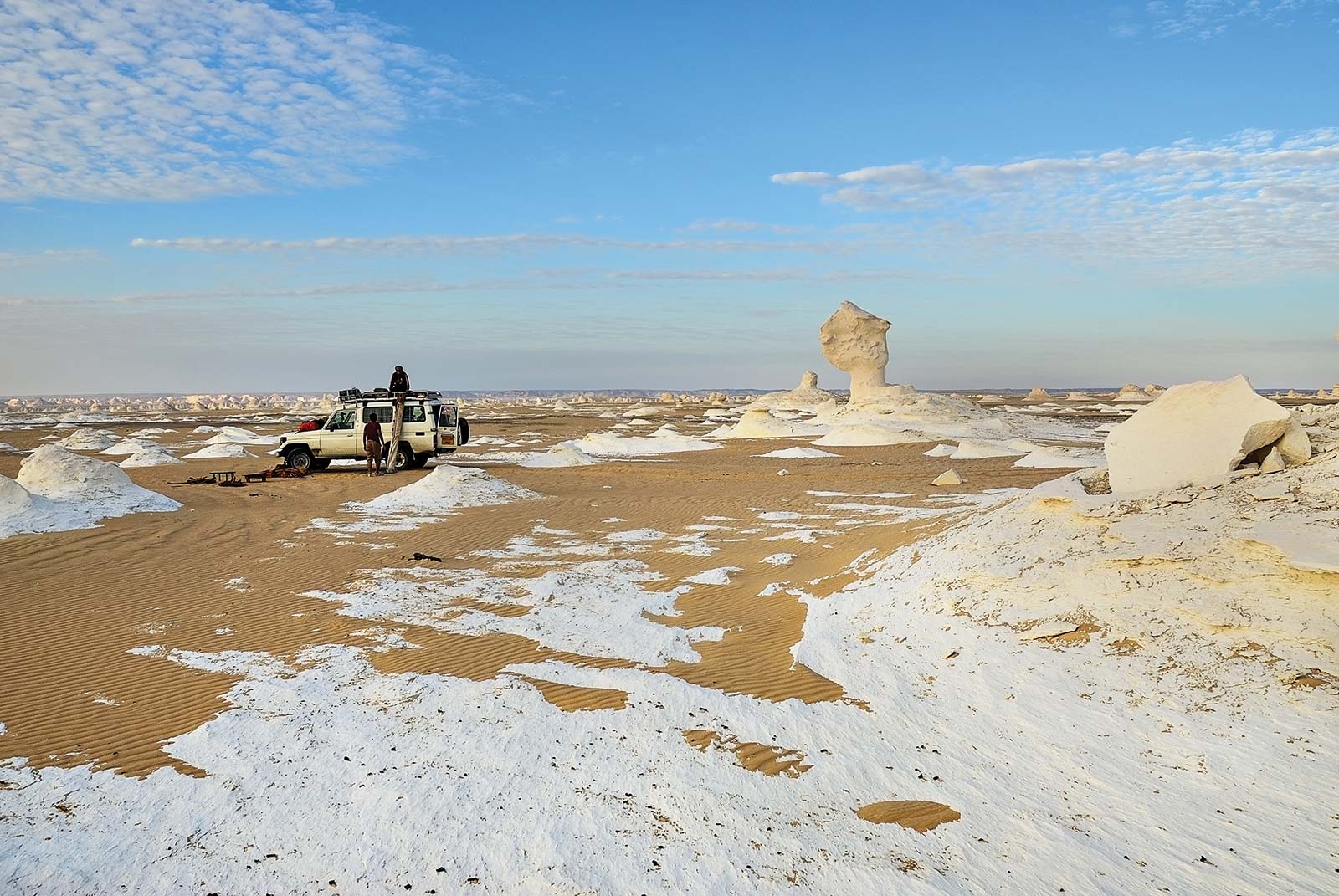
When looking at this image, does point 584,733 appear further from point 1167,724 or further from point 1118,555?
point 1118,555

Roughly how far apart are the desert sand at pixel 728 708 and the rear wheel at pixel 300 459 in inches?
477

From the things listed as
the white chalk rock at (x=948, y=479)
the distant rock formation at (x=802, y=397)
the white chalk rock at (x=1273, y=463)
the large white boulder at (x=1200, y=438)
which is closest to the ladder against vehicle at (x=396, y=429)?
the white chalk rock at (x=948, y=479)

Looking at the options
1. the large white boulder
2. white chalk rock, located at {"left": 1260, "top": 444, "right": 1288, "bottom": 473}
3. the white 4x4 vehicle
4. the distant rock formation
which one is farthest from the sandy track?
the distant rock formation

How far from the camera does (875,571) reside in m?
9.64

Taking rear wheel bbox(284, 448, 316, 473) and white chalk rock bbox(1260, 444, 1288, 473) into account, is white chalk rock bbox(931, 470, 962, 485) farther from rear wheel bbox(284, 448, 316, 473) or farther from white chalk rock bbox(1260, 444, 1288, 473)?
rear wheel bbox(284, 448, 316, 473)

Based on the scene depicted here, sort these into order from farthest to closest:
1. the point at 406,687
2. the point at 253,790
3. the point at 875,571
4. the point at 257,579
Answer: the point at 257,579 < the point at 875,571 < the point at 406,687 < the point at 253,790

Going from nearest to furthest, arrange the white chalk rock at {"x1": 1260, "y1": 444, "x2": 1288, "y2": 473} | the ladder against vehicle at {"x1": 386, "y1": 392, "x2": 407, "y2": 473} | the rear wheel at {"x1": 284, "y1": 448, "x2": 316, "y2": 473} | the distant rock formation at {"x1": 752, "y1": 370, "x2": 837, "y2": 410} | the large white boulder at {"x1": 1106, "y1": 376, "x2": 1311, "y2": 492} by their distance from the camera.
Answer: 1. the white chalk rock at {"x1": 1260, "y1": 444, "x2": 1288, "y2": 473}
2. the large white boulder at {"x1": 1106, "y1": 376, "x2": 1311, "y2": 492}
3. the ladder against vehicle at {"x1": 386, "y1": 392, "x2": 407, "y2": 473}
4. the rear wheel at {"x1": 284, "y1": 448, "x2": 316, "y2": 473}
5. the distant rock formation at {"x1": 752, "y1": 370, "x2": 837, "y2": 410}

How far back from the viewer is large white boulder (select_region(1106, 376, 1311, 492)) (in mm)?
7953

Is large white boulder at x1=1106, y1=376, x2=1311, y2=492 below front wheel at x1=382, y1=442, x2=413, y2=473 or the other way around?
the other way around

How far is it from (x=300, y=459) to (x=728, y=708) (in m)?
21.2

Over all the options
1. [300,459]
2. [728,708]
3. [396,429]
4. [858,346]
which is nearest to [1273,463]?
[728,708]

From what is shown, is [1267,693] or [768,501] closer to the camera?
[1267,693]

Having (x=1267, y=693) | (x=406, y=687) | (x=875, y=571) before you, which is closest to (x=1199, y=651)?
(x=1267, y=693)

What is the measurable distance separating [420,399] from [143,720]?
1905 centimetres
